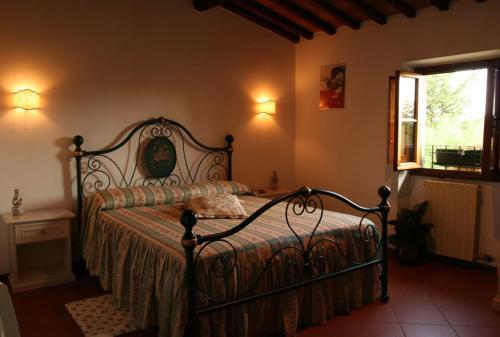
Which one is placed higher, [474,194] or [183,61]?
[183,61]

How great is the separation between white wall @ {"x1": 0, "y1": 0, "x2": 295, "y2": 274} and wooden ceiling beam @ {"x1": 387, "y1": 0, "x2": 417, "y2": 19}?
1595mm

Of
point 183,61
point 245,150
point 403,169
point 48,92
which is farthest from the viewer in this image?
point 245,150

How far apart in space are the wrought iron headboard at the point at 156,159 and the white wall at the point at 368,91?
1103mm

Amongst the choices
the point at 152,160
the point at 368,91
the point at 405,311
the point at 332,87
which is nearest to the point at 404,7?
the point at 368,91

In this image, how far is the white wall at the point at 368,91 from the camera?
379 cm

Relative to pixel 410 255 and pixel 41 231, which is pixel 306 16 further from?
pixel 41 231

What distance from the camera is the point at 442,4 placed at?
3.76 metres

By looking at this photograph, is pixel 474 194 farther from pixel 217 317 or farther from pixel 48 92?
pixel 48 92

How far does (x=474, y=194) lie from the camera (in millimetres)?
3891

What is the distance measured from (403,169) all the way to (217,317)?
2.56 m

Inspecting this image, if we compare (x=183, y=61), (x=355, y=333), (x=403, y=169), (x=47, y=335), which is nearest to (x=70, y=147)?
(x=183, y=61)

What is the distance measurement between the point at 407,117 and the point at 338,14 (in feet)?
4.07

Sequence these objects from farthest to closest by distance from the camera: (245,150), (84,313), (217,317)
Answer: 1. (245,150)
2. (84,313)
3. (217,317)

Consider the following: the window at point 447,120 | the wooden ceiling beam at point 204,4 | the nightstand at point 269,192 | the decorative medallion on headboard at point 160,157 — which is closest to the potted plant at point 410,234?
the window at point 447,120
